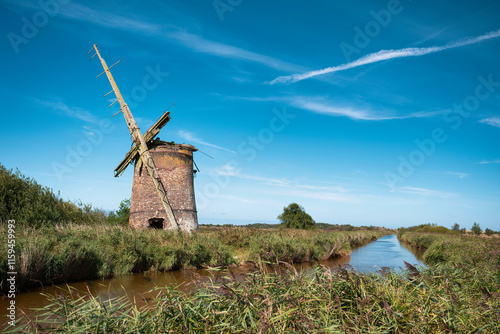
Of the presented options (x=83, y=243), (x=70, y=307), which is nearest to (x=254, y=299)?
(x=70, y=307)

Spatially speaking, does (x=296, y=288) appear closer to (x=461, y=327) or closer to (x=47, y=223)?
(x=461, y=327)

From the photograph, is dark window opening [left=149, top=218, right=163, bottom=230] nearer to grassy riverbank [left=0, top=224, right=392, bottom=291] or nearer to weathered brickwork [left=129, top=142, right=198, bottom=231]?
weathered brickwork [left=129, top=142, right=198, bottom=231]

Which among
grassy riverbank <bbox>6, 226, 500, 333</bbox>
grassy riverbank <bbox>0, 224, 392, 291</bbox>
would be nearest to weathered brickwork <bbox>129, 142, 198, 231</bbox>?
grassy riverbank <bbox>0, 224, 392, 291</bbox>

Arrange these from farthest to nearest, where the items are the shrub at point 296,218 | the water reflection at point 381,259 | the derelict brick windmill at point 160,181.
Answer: the shrub at point 296,218 < the derelict brick windmill at point 160,181 < the water reflection at point 381,259

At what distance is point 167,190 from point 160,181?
545 mm

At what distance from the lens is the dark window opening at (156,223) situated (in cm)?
1447

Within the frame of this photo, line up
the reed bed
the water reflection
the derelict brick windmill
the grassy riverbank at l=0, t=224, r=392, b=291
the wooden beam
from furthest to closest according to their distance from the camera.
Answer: the wooden beam
the derelict brick windmill
the water reflection
the grassy riverbank at l=0, t=224, r=392, b=291
the reed bed

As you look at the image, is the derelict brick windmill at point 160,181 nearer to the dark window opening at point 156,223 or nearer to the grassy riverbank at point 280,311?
the dark window opening at point 156,223

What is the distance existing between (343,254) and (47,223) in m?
14.9

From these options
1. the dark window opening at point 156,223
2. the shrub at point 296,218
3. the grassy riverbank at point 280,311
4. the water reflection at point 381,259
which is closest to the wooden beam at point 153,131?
the dark window opening at point 156,223

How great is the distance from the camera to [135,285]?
8.23 m

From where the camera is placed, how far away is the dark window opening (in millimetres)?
14469

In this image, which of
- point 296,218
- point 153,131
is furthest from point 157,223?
point 296,218

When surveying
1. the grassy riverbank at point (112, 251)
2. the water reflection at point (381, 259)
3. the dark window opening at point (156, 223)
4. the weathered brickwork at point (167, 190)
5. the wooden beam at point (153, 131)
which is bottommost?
the water reflection at point (381, 259)
